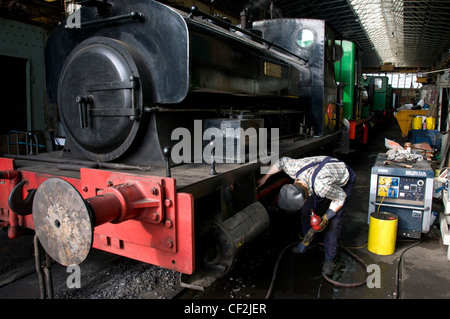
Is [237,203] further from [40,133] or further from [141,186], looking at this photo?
[40,133]

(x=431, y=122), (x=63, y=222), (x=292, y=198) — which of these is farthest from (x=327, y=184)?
(x=431, y=122)

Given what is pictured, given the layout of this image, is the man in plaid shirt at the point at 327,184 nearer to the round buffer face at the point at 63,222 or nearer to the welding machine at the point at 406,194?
the welding machine at the point at 406,194

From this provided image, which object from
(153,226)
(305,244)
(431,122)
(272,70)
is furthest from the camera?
(431,122)

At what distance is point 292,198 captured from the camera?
254cm

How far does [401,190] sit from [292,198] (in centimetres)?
192

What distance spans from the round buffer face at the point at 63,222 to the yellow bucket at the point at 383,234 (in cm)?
274

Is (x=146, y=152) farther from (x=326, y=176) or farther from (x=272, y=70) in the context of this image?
(x=272, y=70)

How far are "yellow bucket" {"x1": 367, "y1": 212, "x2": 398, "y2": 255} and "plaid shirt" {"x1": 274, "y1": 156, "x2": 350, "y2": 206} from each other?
67cm

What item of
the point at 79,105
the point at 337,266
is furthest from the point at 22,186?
the point at 337,266

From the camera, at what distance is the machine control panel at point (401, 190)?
12.2ft

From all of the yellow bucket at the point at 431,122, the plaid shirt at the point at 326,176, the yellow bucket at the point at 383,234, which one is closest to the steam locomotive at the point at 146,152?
the plaid shirt at the point at 326,176

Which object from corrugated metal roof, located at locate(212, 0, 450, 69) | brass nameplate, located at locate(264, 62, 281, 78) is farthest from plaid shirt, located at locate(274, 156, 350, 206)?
corrugated metal roof, located at locate(212, 0, 450, 69)

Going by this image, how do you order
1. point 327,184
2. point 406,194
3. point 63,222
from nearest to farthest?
point 63,222 → point 327,184 → point 406,194

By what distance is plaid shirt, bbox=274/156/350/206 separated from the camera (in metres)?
2.81
